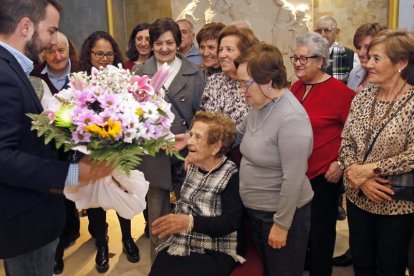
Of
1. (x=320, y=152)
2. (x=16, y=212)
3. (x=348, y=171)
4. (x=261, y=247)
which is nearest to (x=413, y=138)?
(x=348, y=171)

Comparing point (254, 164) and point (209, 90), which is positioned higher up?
point (209, 90)

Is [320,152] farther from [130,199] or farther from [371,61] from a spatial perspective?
[130,199]

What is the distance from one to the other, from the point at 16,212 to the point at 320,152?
6.03 feet

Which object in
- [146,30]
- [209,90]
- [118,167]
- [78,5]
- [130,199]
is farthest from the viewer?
[78,5]

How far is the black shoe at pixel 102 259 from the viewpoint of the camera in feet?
11.0

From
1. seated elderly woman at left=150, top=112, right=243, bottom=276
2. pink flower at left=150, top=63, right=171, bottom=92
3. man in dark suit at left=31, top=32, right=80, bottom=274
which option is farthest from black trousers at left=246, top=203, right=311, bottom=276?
man in dark suit at left=31, top=32, right=80, bottom=274

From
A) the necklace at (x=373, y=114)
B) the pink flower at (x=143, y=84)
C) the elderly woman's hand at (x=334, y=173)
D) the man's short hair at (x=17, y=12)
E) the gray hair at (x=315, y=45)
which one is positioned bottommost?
the elderly woman's hand at (x=334, y=173)

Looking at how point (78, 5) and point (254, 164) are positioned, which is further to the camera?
point (78, 5)

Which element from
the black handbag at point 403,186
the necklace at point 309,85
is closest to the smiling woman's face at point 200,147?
the necklace at point 309,85

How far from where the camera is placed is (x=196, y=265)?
219cm

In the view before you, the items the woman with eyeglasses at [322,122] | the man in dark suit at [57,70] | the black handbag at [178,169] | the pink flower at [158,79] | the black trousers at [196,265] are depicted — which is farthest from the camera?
the man in dark suit at [57,70]

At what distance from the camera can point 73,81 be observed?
5.39 ft

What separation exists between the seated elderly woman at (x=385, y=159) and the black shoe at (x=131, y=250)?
1.85 metres

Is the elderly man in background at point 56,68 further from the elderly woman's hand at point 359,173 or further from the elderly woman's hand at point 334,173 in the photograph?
the elderly woman's hand at point 359,173
